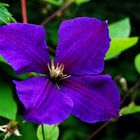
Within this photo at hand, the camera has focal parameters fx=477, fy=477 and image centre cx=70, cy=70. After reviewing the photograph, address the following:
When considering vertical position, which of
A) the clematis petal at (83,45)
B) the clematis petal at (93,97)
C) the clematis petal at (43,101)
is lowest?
the clematis petal at (93,97)

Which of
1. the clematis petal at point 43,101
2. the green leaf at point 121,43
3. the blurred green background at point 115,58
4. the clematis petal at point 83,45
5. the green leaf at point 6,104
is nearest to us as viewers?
the clematis petal at point 43,101

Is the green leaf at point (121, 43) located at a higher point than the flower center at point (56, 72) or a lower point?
lower

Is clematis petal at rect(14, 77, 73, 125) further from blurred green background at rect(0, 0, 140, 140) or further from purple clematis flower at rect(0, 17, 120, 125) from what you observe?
blurred green background at rect(0, 0, 140, 140)

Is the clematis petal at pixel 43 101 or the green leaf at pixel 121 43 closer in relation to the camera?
the clematis petal at pixel 43 101

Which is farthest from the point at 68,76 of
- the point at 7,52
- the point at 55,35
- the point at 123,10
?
the point at 123,10

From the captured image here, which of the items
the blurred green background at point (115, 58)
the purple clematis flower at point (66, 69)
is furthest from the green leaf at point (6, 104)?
the blurred green background at point (115, 58)

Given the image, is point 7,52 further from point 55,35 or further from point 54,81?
point 55,35

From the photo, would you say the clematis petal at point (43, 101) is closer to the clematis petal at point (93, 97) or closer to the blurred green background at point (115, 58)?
the clematis petal at point (93, 97)
